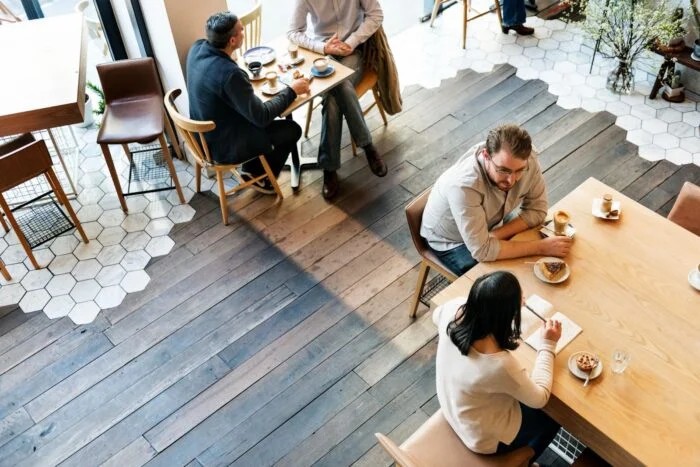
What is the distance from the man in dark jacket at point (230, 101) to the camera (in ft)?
11.9

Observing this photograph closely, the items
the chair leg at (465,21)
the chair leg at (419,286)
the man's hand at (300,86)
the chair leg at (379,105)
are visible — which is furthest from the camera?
the chair leg at (465,21)

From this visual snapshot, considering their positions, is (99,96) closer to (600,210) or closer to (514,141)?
(514,141)

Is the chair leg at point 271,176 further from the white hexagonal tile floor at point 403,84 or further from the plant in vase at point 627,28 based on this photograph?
the plant in vase at point 627,28

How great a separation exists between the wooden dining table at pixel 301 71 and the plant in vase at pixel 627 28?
1.87m

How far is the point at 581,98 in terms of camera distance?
4895 millimetres

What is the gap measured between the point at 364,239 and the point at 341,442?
1.30 m

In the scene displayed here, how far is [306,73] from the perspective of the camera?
159 inches

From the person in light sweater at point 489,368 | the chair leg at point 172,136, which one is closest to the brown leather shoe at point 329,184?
the chair leg at point 172,136

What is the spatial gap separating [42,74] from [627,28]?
12.4 feet

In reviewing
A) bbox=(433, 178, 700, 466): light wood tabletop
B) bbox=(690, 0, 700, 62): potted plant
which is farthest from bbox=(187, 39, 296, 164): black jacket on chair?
bbox=(690, 0, 700, 62): potted plant

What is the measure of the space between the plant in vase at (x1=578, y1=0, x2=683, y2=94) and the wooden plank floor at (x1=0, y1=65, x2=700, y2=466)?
0.49m

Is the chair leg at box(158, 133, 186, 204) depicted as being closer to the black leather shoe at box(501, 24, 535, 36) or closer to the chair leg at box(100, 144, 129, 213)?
the chair leg at box(100, 144, 129, 213)

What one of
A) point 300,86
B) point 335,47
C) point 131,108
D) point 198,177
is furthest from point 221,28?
point 198,177

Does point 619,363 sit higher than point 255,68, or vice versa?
point 255,68
